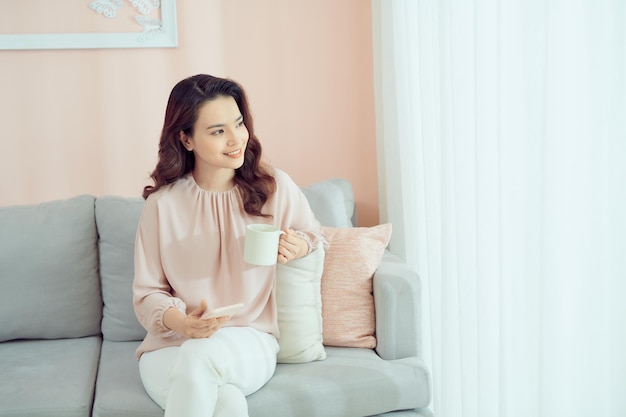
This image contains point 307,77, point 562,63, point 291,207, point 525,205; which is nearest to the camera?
point 562,63

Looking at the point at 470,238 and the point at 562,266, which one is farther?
the point at 470,238

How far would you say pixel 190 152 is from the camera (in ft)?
6.77

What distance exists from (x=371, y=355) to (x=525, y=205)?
64 centimetres

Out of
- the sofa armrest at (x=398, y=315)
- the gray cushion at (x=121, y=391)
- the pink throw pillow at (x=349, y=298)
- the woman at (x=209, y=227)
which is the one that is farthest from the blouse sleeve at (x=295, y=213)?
the gray cushion at (x=121, y=391)

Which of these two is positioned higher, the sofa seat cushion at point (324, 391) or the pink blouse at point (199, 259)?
the pink blouse at point (199, 259)

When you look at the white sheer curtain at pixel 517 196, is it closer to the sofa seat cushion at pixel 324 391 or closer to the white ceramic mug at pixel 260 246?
the sofa seat cushion at pixel 324 391

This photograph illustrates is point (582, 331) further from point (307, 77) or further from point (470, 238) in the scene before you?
point (307, 77)

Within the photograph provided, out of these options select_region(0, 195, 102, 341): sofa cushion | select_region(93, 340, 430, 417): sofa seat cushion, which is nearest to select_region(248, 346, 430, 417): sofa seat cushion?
select_region(93, 340, 430, 417): sofa seat cushion

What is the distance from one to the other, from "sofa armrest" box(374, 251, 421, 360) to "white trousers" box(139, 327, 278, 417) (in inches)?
13.5

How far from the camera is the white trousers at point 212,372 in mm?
1609

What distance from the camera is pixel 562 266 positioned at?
1701 mm

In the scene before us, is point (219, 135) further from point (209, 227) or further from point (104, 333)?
point (104, 333)

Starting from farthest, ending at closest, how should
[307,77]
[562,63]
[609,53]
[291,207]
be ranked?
[307,77]
[291,207]
[562,63]
[609,53]

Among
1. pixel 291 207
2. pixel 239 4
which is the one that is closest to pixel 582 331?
pixel 291 207
